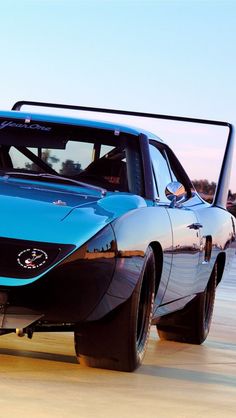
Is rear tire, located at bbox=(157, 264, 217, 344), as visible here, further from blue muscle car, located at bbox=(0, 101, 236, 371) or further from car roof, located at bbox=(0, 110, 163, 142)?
car roof, located at bbox=(0, 110, 163, 142)

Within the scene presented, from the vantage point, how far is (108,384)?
742 cm

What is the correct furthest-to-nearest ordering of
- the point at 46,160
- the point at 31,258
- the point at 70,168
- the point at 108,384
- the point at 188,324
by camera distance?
the point at 188,324, the point at 46,160, the point at 70,168, the point at 108,384, the point at 31,258

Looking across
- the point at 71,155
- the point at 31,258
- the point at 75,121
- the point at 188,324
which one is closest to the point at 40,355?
the point at 31,258

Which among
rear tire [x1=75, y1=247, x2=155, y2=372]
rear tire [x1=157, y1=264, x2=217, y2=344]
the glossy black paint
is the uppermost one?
the glossy black paint

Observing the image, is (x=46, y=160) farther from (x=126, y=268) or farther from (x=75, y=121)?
(x=126, y=268)

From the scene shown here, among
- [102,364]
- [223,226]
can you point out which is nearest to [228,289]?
[223,226]

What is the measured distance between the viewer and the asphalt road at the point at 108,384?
6489 millimetres

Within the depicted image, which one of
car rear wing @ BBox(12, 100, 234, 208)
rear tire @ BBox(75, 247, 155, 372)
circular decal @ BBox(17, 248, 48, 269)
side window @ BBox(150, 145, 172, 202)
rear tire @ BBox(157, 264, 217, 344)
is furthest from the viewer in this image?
car rear wing @ BBox(12, 100, 234, 208)

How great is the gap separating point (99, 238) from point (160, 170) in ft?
8.63

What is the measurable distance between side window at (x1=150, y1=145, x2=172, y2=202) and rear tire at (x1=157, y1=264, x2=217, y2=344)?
1.26 metres

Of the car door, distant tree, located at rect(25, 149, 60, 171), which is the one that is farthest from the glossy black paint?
distant tree, located at rect(25, 149, 60, 171)

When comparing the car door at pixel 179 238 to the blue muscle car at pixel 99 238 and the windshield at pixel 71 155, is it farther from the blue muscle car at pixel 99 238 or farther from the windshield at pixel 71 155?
the windshield at pixel 71 155

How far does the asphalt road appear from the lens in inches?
255

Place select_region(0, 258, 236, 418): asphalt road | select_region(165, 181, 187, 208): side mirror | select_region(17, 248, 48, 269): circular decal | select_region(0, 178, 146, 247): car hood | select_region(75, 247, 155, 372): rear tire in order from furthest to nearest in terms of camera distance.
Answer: select_region(165, 181, 187, 208): side mirror < select_region(75, 247, 155, 372): rear tire < select_region(0, 178, 146, 247): car hood < select_region(17, 248, 48, 269): circular decal < select_region(0, 258, 236, 418): asphalt road
